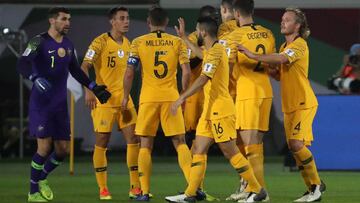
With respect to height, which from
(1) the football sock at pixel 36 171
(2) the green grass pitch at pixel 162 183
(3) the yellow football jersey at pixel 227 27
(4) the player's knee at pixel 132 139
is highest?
(3) the yellow football jersey at pixel 227 27

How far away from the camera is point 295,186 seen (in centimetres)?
1553

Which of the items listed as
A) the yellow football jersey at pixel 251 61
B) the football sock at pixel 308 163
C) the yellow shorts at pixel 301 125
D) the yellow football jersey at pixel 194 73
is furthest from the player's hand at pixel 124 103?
the football sock at pixel 308 163

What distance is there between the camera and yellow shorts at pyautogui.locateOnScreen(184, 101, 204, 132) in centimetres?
1366

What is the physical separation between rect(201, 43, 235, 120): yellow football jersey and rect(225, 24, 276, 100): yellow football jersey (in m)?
0.40

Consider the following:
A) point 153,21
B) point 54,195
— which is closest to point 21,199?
point 54,195

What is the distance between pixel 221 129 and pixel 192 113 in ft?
5.59

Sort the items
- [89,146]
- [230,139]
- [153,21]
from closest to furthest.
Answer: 1. [230,139]
2. [153,21]
3. [89,146]

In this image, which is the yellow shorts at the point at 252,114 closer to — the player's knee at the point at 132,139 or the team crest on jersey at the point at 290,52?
the team crest on jersey at the point at 290,52

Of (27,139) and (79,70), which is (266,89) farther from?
(27,139)

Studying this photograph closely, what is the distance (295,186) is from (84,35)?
8.80 m

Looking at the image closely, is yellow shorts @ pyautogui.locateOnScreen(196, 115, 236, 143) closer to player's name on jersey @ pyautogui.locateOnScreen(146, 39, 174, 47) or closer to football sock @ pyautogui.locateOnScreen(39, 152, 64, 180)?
player's name on jersey @ pyautogui.locateOnScreen(146, 39, 174, 47)

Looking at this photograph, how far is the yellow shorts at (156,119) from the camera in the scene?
12891 mm

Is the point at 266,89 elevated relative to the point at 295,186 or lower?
elevated

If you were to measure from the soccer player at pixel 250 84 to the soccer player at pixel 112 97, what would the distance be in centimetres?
163
